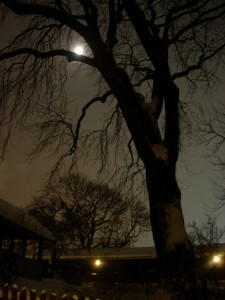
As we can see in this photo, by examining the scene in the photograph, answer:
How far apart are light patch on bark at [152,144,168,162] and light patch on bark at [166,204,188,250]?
2.98 ft

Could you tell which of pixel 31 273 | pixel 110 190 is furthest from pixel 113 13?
pixel 110 190

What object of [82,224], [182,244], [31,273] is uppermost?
[82,224]

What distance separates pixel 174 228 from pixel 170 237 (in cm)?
17

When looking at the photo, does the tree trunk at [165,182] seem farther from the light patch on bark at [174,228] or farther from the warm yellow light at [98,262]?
the warm yellow light at [98,262]

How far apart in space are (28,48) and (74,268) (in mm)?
22541

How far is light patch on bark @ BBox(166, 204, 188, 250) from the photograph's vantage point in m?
6.99

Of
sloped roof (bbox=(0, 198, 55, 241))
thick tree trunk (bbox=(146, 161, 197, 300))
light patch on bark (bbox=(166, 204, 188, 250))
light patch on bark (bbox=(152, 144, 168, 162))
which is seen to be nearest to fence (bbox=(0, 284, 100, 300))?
thick tree trunk (bbox=(146, 161, 197, 300))

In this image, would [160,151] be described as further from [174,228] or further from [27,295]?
[27,295]

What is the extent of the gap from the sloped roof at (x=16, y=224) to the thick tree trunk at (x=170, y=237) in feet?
45.1

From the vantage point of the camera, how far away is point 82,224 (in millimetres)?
40531

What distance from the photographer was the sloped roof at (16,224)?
2047 centimetres

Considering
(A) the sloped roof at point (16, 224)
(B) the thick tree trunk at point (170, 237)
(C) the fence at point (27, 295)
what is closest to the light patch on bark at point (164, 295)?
(B) the thick tree trunk at point (170, 237)

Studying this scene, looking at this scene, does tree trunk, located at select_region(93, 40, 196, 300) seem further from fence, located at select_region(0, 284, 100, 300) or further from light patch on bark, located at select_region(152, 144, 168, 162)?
fence, located at select_region(0, 284, 100, 300)

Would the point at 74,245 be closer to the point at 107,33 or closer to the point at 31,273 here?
the point at 31,273
